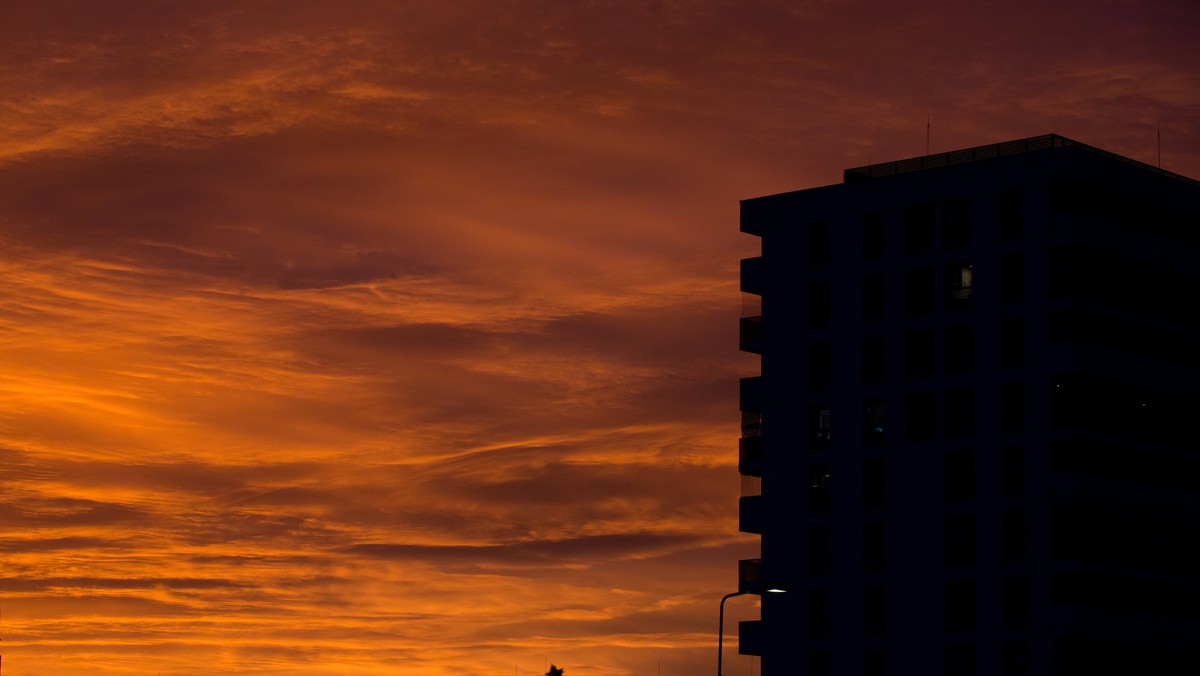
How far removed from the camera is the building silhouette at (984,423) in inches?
4444

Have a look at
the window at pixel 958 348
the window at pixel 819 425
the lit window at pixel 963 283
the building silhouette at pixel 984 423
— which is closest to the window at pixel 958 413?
the building silhouette at pixel 984 423

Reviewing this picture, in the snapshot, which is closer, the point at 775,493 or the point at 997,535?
the point at 997,535

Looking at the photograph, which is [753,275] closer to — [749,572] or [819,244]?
[819,244]

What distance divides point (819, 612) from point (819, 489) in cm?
696

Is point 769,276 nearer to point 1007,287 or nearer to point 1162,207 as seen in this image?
point 1007,287

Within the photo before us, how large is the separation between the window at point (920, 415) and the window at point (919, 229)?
820 centimetres

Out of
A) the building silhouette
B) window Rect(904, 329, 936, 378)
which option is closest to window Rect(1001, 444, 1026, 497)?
the building silhouette

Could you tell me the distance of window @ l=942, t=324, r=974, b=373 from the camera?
116m

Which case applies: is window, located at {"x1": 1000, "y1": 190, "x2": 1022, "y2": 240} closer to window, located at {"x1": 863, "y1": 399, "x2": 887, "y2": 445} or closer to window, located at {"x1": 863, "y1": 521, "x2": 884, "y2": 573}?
window, located at {"x1": 863, "y1": 399, "x2": 887, "y2": 445}

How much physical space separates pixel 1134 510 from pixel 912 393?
13.5 meters

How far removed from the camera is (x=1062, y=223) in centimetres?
11412

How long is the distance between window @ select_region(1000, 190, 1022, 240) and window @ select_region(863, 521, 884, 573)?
17.4 meters

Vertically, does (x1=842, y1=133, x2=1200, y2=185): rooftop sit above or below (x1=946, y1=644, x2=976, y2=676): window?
above

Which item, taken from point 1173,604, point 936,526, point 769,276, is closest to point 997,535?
point 936,526
